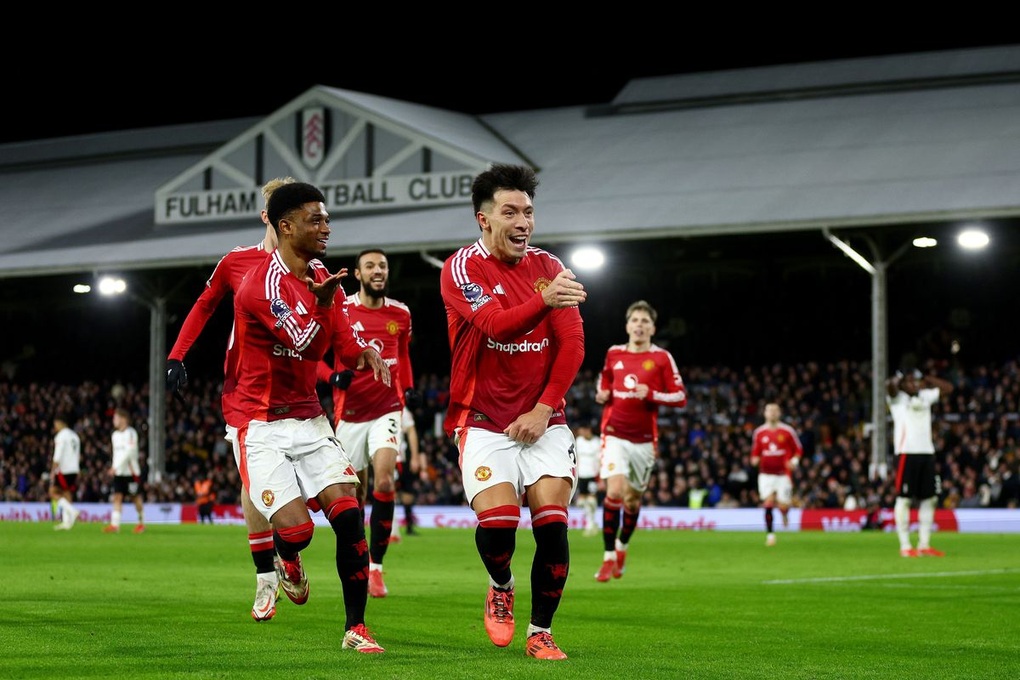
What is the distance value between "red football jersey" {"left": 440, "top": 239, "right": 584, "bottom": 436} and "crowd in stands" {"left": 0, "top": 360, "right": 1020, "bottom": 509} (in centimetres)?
1973

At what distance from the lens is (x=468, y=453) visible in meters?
7.64

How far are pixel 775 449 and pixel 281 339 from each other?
17496 millimetres

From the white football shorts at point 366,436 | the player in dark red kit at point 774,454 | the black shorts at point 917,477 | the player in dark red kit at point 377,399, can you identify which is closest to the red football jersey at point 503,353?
the player in dark red kit at point 377,399

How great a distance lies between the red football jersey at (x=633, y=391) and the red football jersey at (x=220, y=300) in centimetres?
536

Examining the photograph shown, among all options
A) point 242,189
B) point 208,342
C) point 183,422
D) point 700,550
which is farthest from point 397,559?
point 208,342

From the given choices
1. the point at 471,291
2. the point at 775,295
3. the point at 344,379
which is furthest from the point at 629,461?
the point at 775,295

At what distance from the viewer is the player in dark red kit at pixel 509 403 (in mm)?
7562

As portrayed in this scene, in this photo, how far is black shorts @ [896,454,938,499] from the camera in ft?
62.2

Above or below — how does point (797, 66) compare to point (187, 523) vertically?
above

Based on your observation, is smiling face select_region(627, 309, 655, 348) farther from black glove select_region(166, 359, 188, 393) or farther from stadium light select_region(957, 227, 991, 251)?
stadium light select_region(957, 227, 991, 251)

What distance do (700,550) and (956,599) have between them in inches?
342

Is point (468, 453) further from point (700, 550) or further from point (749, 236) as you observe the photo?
point (749, 236)

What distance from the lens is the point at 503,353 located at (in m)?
7.74

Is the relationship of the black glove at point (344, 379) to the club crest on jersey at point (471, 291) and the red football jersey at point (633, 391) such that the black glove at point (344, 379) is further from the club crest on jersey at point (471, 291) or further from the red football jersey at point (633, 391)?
the red football jersey at point (633, 391)
